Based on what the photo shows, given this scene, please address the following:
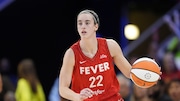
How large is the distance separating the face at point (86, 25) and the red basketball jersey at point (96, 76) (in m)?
0.24

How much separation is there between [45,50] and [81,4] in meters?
1.48

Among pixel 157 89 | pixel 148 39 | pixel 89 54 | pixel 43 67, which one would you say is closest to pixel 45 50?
pixel 43 67

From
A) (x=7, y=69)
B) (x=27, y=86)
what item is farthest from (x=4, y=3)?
(x=27, y=86)

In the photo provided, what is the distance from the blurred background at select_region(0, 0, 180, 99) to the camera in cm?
1571

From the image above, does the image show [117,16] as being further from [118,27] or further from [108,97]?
[108,97]

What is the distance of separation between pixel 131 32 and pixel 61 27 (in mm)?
1780

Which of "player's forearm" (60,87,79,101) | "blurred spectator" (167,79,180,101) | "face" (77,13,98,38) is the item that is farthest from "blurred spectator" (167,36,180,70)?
"player's forearm" (60,87,79,101)

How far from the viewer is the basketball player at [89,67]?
7.84m

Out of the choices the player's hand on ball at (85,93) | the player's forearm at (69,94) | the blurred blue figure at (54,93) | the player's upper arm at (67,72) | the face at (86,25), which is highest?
the face at (86,25)

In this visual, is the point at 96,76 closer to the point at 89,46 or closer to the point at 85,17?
the point at 89,46

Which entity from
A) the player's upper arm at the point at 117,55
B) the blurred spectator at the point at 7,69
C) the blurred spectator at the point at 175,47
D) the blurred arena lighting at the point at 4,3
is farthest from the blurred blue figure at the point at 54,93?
the player's upper arm at the point at 117,55

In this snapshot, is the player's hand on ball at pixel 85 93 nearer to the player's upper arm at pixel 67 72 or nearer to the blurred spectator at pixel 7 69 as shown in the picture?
the player's upper arm at pixel 67 72

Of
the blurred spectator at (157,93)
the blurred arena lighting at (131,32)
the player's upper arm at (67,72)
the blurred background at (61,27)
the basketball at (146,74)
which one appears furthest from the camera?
the blurred arena lighting at (131,32)

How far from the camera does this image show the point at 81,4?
16.2 metres
